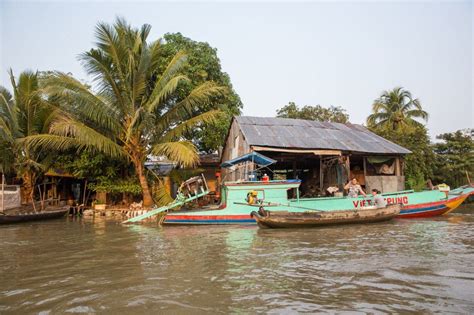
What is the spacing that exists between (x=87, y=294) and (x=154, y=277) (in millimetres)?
1035

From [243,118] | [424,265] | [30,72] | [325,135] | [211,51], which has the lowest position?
[424,265]

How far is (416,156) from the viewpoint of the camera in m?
20.2

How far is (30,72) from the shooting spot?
1684 centimetres

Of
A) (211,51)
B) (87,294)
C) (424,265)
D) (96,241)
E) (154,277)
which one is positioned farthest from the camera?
(211,51)

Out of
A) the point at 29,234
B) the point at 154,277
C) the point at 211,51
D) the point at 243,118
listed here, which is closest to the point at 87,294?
the point at 154,277

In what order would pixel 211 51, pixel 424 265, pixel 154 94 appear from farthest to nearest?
pixel 211 51 < pixel 154 94 < pixel 424 265

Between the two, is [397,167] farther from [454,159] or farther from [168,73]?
[168,73]

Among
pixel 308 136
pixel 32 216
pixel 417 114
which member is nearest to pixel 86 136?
pixel 32 216

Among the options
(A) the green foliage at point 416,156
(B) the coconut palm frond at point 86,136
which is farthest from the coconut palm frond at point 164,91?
(A) the green foliage at point 416,156

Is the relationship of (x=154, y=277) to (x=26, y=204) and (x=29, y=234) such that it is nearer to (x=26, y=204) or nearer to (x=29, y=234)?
(x=29, y=234)

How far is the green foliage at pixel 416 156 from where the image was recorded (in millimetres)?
19355

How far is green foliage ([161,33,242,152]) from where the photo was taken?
18.7m

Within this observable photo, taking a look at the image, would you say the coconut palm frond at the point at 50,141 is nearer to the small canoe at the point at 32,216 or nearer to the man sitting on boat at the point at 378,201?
the small canoe at the point at 32,216

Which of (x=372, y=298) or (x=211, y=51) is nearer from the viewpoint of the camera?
(x=372, y=298)
